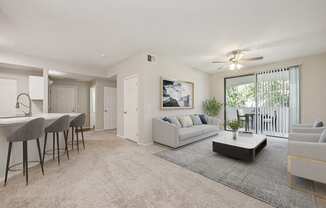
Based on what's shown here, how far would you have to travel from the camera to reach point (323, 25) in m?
2.66

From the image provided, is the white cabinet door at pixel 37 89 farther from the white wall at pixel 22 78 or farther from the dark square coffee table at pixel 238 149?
the dark square coffee table at pixel 238 149

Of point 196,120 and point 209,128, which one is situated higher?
point 196,120

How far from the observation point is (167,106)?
4.57 meters

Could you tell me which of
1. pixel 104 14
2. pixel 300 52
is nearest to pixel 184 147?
pixel 104 14

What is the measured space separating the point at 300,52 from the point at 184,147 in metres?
4.45

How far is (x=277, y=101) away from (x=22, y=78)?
8759mm

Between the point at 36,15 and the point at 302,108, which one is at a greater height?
the point at 36,15

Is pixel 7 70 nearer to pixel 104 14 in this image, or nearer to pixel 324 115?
pixel 104 14

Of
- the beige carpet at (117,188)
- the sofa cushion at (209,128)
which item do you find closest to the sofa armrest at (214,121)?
the sofa cushion at (209,128)

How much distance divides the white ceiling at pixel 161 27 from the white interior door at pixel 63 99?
255 cm

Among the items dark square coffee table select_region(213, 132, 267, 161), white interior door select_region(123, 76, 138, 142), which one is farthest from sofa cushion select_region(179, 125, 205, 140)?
white interior door select_region(123, 76, 138, 142)

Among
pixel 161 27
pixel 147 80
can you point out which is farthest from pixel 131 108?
pixel 161 27

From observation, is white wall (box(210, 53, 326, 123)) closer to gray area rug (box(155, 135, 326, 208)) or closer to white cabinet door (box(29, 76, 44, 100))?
gray area rug (box(155, 135, 326, 208))

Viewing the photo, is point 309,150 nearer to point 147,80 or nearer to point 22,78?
point 147,80
